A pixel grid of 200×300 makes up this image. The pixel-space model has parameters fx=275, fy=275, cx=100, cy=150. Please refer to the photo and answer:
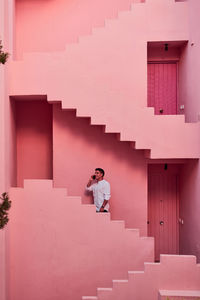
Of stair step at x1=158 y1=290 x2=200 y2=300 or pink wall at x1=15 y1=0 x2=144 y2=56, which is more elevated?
pink wall at x1=15 y1=0 x2=144 y2=56

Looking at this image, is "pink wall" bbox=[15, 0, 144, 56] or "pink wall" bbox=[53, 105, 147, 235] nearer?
"pink wall" bbox=[53, 105, 147, 235]

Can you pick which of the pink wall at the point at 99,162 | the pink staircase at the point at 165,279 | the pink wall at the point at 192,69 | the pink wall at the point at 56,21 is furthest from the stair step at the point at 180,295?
the pink wall at the point at 56,21

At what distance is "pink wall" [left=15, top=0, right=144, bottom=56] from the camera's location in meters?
8.03

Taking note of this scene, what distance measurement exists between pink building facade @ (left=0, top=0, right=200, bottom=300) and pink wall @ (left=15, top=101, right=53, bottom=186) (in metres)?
0.04

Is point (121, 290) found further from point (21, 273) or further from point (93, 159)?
point (93, 159)

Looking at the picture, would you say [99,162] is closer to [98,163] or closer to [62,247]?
[98,163]

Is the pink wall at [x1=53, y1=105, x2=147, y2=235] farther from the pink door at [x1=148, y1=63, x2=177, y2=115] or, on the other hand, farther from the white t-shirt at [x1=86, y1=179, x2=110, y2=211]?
the pink door at [x1=148, y1=63, x2=177, y2=115]

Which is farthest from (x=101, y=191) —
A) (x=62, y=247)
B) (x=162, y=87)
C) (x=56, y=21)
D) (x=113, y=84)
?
(x=56, y=21)

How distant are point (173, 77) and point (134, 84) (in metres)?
1.62

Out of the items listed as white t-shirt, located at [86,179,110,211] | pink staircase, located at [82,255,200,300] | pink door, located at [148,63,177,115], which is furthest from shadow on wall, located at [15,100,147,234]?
pink staircase, located at [82,255,200,300]

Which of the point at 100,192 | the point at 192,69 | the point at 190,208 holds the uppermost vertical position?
the point at 192,69

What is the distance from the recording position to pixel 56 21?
318 inches

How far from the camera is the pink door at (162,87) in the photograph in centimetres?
794

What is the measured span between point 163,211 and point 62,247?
10.9 ft
